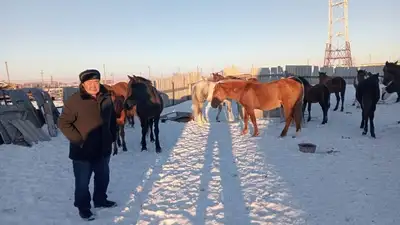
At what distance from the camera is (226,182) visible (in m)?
5.10

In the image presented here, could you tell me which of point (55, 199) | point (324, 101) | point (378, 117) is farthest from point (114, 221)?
point (378, 117)

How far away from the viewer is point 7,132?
8398mm

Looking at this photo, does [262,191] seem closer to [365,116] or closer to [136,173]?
[136,173]

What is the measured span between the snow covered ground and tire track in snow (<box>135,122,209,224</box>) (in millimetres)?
14

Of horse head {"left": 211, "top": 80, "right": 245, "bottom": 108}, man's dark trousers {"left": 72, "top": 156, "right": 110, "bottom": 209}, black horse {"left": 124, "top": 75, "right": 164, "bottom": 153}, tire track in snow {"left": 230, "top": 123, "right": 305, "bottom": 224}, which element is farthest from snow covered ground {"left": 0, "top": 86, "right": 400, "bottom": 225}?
horse head {"left": 211, "top": 80, "right": 245, "bottom": 108}

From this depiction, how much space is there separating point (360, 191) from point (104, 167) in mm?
3722

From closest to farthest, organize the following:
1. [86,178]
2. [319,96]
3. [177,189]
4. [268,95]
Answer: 1. [86,178]
2. [177,189]
3. [268,95]
4. [319,96]

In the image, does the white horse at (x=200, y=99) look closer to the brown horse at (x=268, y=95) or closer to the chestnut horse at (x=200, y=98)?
the chestnut horse at (x=200, y=98)

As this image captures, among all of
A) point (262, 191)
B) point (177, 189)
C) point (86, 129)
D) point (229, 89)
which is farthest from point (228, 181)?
point (229, 89)

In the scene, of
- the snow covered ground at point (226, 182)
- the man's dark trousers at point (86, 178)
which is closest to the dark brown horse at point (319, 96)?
the snow covered ground at point (226, 182)

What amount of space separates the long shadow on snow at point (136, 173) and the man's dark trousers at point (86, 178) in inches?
14.1

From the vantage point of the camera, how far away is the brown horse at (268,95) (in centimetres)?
891

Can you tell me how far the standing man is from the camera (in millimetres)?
3561

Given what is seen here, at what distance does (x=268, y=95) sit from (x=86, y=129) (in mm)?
6503
